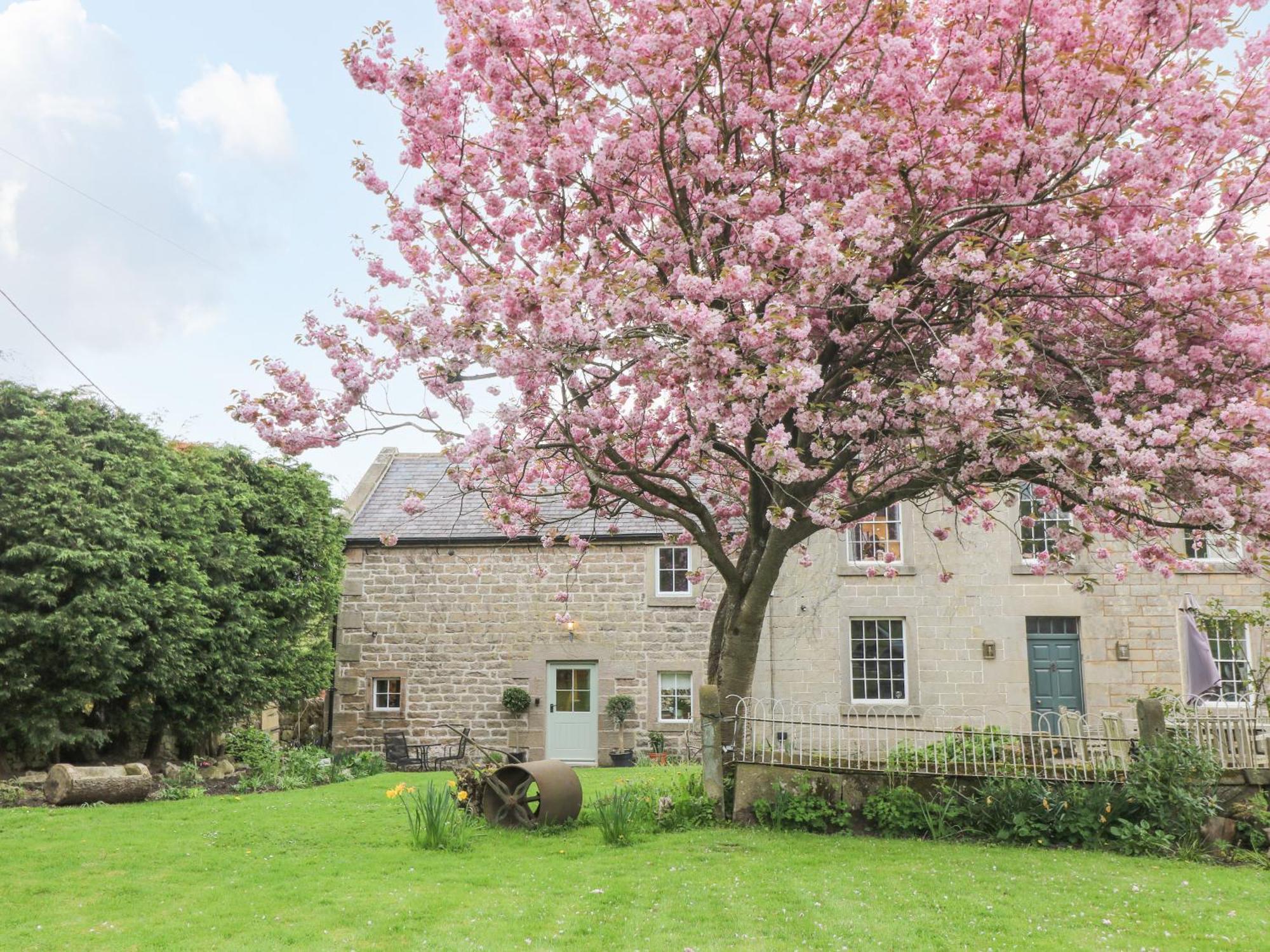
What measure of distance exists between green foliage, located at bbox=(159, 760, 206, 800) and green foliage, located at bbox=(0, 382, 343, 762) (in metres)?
0.95

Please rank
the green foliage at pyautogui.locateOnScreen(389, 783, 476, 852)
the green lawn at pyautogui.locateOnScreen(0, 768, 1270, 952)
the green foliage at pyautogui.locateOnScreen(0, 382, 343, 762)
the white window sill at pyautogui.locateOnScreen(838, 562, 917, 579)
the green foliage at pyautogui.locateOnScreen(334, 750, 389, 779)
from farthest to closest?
1. the white window sill at pyautogui.locateOnScreen(838, 562, 917, 579)
2. the green foliage at pyautogui.locateOnScreen(334, 750, 389, 779)
3. the green foliage at pyautogui.locateOnScreen(0, 382, 343, 762)
4. the green foliage at pyautogui.locateOnScreen(389, 783, 476, 852)
5. the green lawn at pyautogui.locateOnScreen(0, 768, 1270, 952)

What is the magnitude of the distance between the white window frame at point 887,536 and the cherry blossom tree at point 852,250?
7608 mm

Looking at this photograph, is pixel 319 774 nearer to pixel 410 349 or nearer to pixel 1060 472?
pixel 410 349

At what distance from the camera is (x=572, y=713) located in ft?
62.6

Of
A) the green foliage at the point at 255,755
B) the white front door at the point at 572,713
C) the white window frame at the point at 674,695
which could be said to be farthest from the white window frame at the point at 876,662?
the green foliage at the point at 255,755

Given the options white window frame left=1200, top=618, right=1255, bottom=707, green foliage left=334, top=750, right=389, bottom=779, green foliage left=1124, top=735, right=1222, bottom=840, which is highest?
white window frame left=1200, top=618, right=1255, bottom=707

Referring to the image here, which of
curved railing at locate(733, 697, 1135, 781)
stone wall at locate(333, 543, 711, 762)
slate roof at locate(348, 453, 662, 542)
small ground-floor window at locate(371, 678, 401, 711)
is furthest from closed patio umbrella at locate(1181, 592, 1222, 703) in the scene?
small ground-floor window at locate(371, 678, 401, 711)

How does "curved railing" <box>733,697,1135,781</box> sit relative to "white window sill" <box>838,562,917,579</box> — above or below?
below

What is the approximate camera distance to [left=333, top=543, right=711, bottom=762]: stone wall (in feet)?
61.8

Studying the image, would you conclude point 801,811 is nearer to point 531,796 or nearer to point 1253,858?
point 531,796

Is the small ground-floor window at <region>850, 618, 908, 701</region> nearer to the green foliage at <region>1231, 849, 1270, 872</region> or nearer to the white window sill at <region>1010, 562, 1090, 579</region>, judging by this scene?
the white window sill at <region>1010, 562, 1090, 579</region>

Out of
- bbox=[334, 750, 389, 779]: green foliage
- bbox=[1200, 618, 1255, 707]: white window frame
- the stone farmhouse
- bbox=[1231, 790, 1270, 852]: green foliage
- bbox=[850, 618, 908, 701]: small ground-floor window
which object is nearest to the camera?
bbox=[1231, 790, 1270, 852]: green foliage

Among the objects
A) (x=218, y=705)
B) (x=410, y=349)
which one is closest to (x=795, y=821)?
(x=410, y=349)

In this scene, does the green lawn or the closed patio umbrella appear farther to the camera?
the closed patio umbrella
